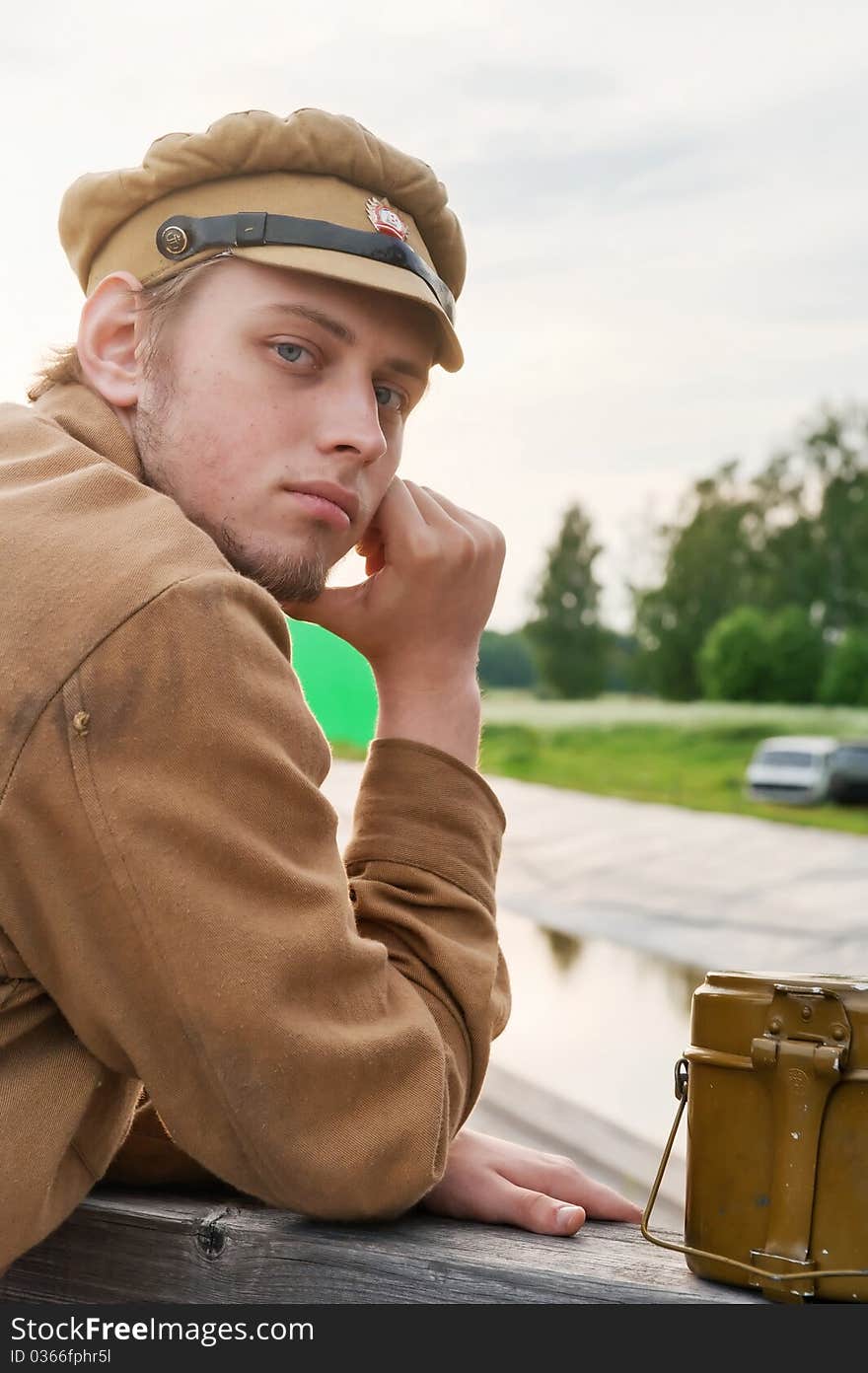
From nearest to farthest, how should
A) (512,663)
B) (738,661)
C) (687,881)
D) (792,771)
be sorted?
(687,881), (792,771), (738,661), (512,663)

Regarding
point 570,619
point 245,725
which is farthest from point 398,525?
point 570,619

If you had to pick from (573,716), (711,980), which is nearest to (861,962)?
(711,980)

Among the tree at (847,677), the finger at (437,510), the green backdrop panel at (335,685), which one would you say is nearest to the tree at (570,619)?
the tree at (847,677)

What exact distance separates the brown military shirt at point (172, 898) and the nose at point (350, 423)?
25 centimetres

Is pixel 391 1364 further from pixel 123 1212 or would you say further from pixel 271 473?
pixel 271 473

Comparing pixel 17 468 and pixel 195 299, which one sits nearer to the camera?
pixel 17 468

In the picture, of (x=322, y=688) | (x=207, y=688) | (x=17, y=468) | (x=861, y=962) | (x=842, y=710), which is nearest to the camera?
(x=207, y=688)

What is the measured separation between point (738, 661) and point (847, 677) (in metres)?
2.76

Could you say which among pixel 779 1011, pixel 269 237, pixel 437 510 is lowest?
pixel 779 1011

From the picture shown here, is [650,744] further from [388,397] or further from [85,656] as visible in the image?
[85,656]

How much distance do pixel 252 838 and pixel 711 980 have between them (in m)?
0.48

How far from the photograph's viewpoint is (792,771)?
79.8 ft

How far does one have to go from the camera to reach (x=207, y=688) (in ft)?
4.06

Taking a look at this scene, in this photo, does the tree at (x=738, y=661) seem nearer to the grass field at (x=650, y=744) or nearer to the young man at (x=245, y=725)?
the grass field at (x=650, y=744)
